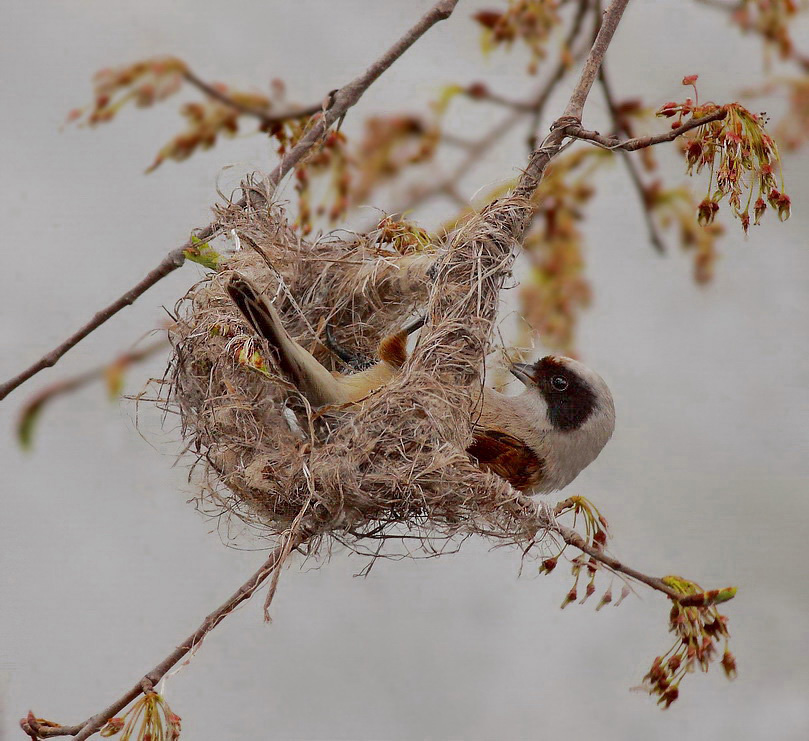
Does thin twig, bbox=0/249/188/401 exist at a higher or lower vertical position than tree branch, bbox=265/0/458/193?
lower

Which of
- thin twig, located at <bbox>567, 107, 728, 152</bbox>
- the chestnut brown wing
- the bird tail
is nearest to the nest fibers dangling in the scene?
the bird tail

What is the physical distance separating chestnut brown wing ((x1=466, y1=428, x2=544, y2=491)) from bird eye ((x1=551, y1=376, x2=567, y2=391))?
157 millimetres

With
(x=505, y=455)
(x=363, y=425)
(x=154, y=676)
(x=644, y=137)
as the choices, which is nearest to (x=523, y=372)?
(x=505, y=455)

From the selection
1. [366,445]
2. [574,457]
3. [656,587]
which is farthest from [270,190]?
[656,587]

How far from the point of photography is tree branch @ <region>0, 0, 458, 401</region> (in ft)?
8.01

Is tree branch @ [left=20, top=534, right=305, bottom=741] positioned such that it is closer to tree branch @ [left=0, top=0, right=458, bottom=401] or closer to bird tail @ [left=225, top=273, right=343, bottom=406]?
bird tail @ [left=225, top=273, right=343, bottom=406]

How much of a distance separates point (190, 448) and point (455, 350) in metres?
0.66

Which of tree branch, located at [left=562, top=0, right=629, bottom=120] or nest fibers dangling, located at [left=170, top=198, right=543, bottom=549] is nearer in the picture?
nest fibers dangling, located at [left=170, top=198, right=543, bottom=549]

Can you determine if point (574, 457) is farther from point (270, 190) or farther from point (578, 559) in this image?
point (270, 190)

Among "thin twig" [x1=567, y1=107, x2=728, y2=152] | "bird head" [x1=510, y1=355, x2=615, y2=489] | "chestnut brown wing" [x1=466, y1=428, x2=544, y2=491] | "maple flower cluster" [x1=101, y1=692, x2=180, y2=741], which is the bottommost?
"maple flower cluster" [x1=101, y1=692, x2=180, y2=741]

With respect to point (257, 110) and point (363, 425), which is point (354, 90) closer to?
point (257, 110)

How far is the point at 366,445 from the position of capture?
2.15 m

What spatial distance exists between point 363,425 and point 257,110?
0.93m

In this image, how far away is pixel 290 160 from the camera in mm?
2498
